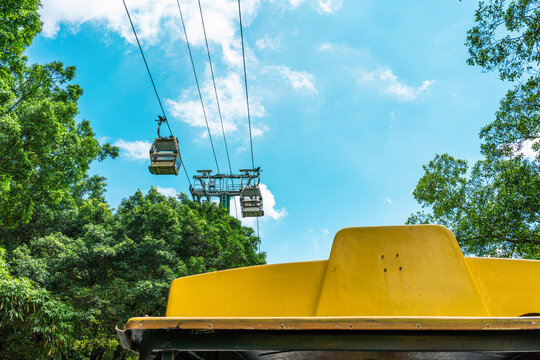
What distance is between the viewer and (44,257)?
16.2 meters

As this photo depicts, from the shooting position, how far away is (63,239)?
17.6 m

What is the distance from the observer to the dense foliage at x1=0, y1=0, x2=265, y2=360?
1195 centimetres

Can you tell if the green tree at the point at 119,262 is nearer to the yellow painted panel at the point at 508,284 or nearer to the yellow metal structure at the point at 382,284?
the yellow metal structure at the point at 382,284

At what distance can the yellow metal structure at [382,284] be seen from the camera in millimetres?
2457

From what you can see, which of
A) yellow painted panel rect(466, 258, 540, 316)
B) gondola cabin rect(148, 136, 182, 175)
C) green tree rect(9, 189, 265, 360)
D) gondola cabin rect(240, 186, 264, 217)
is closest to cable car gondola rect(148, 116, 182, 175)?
gondola cabin rect(148, 136, 182, 175)

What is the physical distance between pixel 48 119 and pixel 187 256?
8406 mm

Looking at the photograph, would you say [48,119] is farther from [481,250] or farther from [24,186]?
[481,250]

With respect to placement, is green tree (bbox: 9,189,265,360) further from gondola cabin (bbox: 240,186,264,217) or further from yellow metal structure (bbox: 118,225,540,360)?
yellow metal structure (bbox: 118,225,540,360)

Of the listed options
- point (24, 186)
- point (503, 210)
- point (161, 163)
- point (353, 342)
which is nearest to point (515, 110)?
point (503, 210)

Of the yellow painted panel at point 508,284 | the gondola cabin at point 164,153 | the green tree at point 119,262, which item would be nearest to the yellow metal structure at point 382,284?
the yellow painted panel at point 508,284

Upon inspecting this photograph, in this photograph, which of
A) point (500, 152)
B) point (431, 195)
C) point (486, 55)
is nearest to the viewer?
point (486, 55)

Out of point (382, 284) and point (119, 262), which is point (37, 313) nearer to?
point (119, 262)

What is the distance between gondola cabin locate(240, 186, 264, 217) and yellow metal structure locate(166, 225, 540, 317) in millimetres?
18211

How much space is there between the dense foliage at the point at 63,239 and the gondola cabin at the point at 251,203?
169 centimetres
